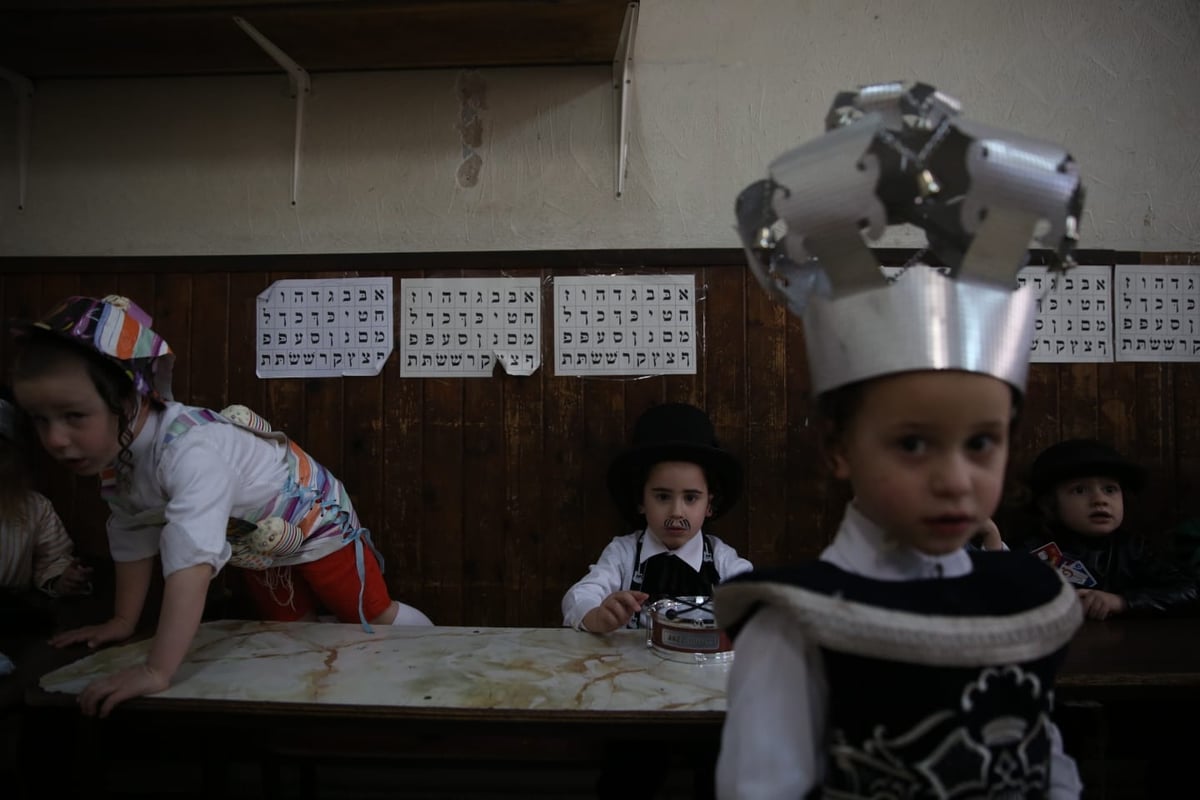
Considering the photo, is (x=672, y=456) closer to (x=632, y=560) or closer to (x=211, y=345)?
(x=632, y=560)

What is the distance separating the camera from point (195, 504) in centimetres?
132

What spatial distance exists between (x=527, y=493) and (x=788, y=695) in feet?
4.87

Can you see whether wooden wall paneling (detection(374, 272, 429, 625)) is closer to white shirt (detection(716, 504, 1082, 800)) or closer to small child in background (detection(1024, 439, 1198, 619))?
white shirt (detection(716, 504, 1082, 800))

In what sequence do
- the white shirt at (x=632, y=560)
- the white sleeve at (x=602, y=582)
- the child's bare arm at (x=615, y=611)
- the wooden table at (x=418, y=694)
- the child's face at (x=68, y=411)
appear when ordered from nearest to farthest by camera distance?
the wooden table at (x=418, y=694), the child's face at (x=68, y=411), the child's bare arm at (x=615, y=611), the white sleeve at (x=602, y=582), the white shirt at (x=632, y=560)

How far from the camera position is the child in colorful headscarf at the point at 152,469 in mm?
1260

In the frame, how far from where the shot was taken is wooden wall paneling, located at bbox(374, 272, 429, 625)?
7.15 ft

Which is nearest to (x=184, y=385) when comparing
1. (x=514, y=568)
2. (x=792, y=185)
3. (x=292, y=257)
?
(x=292, y=257)

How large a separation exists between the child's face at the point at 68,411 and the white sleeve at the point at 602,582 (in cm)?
97

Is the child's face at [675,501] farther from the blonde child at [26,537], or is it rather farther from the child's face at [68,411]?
the blonde child at [26,537]

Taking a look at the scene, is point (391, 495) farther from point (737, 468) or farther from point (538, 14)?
point (538, 14)

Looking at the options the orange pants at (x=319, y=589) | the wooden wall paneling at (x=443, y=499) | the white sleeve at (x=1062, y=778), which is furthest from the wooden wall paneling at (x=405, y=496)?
the white sleeve at (x=1062, y=778)

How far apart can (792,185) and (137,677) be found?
125 centimetres

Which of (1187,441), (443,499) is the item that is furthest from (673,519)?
(1187,441)

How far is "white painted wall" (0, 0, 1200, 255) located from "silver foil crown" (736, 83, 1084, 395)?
1.41 metres
